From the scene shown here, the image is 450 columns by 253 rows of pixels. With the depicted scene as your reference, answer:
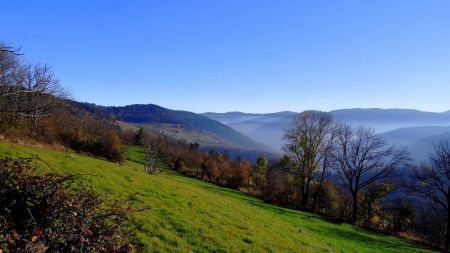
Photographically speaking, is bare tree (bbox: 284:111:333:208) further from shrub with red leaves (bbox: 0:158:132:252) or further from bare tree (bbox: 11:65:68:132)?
shrub with red leaves (bbox: 0:158:132:252)

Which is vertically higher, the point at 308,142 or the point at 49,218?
the point at 308,142

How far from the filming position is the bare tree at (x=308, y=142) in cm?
5938

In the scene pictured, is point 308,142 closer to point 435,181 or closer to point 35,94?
point 435,181

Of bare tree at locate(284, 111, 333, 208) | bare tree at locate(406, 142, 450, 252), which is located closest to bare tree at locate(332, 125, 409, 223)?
bare tree at locate(284, 111, 333, 208)

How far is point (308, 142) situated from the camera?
196 ft

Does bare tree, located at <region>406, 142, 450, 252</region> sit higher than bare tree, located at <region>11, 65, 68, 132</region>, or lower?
lower

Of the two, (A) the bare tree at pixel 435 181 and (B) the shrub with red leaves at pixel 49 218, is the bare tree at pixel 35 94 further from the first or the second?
(A) the bare tree at pixel 435 181

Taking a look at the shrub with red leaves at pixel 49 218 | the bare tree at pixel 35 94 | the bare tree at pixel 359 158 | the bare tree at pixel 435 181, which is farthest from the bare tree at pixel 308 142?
the shrub with red leaves at pixel 49 218

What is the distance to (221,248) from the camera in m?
13.7

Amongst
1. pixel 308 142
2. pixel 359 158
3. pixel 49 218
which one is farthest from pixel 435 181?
pixel 49 218

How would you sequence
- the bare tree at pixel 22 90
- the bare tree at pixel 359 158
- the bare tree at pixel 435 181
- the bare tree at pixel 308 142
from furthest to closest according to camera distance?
the bare tree at pixel 308 142
the bare tree at pixel 359 158
the bare tree at pixel 435 181
the bare tree at pixel 22 90

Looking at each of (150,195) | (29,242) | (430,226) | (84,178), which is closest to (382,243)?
(150,195)

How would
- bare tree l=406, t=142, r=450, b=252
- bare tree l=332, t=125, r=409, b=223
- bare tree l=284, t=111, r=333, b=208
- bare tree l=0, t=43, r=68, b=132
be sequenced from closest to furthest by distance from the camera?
bare tree l=0, t=43, r=68, b=132 < bare tree l=406, t=142, r=450, b=252 < bare tree l=332, t=125, r=409, b=223 < bare tree l=284, t=111, r=333, b=208

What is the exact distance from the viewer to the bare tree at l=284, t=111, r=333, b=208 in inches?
2338
